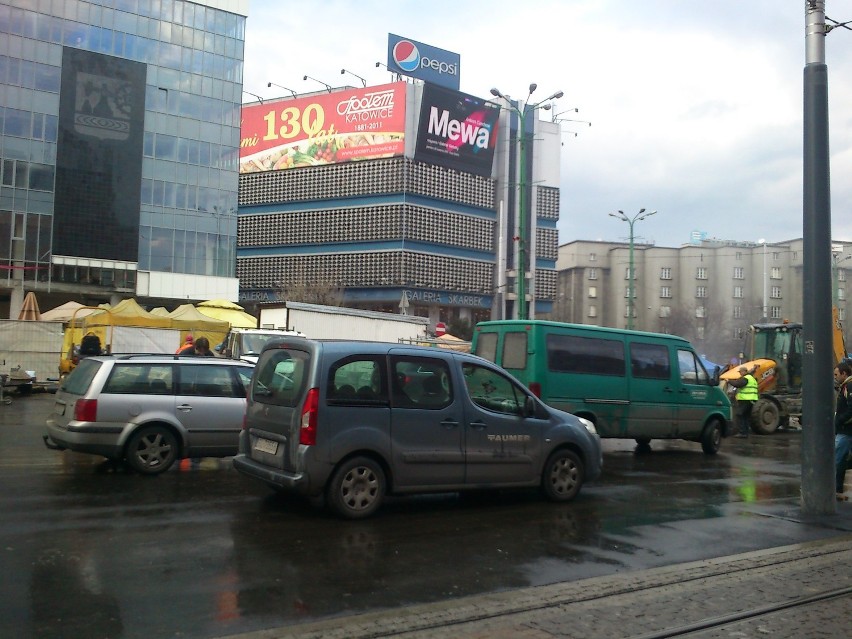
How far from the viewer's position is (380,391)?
328 inches

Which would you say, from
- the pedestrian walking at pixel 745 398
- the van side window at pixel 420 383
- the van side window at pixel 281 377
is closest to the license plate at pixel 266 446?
the van side window at pixel 281 377

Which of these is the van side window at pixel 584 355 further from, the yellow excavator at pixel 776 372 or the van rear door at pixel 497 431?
the yellow excavator at pixel 776 372

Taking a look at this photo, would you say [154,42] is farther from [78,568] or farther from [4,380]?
[78,568]

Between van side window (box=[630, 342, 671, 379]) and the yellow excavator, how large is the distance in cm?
745

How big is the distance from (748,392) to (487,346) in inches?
358

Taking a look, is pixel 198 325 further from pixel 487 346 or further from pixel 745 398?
pixel 745 398

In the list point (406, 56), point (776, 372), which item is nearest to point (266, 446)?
point (776, 372)

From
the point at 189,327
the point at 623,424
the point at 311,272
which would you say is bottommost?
the point at 623,424

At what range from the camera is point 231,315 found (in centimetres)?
2905

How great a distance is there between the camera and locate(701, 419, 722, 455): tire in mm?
15509

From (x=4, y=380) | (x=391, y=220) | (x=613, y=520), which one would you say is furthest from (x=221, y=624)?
(x=391, y=220)

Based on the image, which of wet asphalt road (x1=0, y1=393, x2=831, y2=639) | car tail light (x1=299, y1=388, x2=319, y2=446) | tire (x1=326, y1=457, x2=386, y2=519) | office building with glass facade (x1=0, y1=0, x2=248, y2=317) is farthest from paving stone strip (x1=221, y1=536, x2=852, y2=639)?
office building with glass facade (x1=0, y1=0, x2=248, y2=317)

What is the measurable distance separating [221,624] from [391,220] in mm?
66249

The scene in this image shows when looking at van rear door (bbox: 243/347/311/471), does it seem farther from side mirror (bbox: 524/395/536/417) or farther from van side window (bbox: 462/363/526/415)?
side mirror (bbox: 524/395/536/417)
